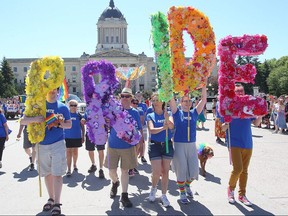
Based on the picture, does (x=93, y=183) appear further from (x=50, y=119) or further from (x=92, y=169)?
(x=50, y=119)

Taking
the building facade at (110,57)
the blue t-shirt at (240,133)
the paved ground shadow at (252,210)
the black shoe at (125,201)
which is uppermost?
the building facade at (110,57)

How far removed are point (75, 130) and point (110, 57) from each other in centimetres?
9294

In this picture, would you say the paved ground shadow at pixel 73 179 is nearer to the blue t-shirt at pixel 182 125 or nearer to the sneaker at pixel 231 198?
the blue t-shirt at pixel 182 125

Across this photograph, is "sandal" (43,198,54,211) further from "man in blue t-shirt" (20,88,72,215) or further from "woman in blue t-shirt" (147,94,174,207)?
"woman in blue t-shirt" (147,94,174,207)

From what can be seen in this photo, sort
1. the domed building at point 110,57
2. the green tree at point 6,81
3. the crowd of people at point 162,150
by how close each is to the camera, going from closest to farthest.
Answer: the crowd of people at point 162,150 → the green tree at point 6,81 → the domed building at point 110,57

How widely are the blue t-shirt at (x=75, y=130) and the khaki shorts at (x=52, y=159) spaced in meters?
2.75

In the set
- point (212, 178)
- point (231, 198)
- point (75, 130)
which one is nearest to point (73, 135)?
point (75, 130)

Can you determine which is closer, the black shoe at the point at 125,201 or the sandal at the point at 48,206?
the sandal at the point at 48,206

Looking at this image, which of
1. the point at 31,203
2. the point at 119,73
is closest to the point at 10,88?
the point at 119,73

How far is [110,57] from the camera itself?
99125mm

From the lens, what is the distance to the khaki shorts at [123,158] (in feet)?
18.6

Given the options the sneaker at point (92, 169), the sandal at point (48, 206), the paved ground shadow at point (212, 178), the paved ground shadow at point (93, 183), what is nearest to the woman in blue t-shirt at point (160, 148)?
the paved ground shadow at point (93, 183)

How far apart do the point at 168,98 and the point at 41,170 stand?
2469 mm

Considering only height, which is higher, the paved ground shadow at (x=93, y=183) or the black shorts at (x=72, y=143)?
the black shorts at (x=72, y=143)
